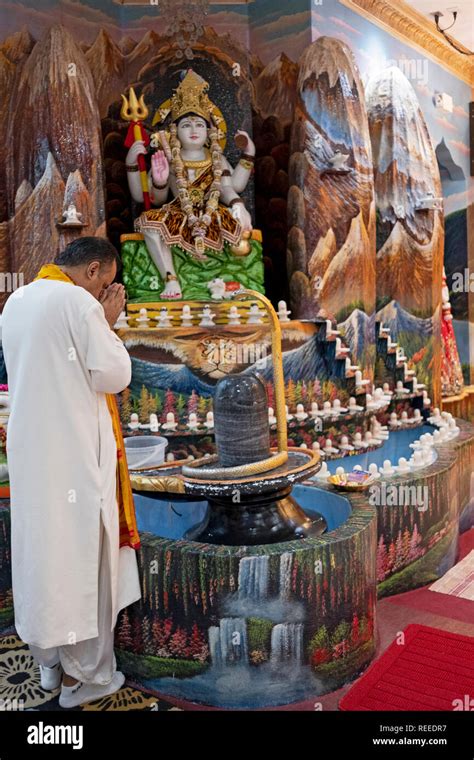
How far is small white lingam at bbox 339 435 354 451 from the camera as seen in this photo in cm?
593

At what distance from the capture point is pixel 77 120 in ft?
19.4

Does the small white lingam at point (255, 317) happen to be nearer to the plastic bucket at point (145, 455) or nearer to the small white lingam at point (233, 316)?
the small white lingam at point (233, 316)

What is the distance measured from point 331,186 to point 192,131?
4.55 feet

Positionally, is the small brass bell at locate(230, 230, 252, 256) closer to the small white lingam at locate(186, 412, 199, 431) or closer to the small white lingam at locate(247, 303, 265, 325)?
the small white lingam at locate(247, 303, 265, 325)

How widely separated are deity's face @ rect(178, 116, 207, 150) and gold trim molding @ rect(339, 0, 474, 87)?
1.94m

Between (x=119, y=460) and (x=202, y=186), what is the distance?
393 centimetres

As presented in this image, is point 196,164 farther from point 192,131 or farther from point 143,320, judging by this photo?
point 143,320

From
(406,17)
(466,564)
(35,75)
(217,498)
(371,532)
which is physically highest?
(406,17)

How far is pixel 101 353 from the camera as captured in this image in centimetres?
301

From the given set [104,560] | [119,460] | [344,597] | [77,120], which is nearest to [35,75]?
[77,120]

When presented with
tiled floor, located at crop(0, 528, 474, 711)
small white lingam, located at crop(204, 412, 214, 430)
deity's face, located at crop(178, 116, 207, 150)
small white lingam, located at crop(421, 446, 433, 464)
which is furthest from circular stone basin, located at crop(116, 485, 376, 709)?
deity's face, located at crop(178, 116, 207, 150)

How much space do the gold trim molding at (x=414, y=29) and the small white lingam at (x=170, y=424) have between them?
4503 millimetres
